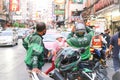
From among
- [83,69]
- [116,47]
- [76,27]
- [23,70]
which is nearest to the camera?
[83,69]

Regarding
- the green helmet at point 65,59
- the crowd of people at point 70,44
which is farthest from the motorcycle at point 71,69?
the crowd of people at point 70,44

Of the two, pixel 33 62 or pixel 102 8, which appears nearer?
pixel 33 62

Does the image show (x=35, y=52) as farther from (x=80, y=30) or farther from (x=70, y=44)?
(x=70, y=44)

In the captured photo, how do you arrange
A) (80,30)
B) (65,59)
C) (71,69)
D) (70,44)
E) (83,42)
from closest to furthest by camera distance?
(65,59), (71,69), (80,30), (83,42), (70,44)

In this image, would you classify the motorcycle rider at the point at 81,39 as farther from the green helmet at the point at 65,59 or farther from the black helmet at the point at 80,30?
the green helmet at the point at 65,59

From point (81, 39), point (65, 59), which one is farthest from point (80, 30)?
point (65, 59)

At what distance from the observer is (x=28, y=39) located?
22.8 ft

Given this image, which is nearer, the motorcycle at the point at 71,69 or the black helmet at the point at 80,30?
the motorcycle at the point at 71,69

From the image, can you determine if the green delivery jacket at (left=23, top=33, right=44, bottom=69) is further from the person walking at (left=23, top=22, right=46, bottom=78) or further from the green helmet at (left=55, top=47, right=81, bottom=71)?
the green helmet at (left=55, top=47, right=81, bottom=71)

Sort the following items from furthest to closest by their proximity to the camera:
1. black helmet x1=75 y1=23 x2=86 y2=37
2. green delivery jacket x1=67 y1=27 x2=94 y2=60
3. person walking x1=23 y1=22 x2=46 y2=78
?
1. green delivery jacket x1=67 y1=27 x2=94 y2=60
2. black helmet x1=75 y1=23 x2=86 y2=37
3. person walking x1=23 y1=22 x2=46 y2=78

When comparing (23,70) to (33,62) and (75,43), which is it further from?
(33,62)

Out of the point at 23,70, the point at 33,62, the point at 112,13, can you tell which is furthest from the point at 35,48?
the point at 112,13

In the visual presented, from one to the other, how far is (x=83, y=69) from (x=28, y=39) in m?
1.33

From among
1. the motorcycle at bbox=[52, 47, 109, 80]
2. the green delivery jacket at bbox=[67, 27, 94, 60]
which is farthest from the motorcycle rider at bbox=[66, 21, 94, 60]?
the motorcycle at bbox=[52, 47, 109, 80]
